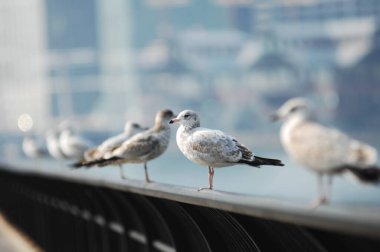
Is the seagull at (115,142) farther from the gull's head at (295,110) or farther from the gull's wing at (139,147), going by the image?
the gull's head at (295,110)

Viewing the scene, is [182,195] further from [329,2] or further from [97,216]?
[329,2]

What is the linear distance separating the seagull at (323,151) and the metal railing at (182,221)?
6.2 inches

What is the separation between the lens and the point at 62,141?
11602mm

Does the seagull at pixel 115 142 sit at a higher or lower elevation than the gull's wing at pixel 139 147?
lower

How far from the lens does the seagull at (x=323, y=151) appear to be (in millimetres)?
2945

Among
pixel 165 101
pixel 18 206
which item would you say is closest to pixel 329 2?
pixel 165 101

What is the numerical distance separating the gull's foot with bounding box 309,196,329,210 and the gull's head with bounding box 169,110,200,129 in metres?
1.72

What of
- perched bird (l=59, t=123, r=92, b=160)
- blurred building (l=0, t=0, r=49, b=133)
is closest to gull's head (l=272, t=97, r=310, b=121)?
perched bird (l=59, t=123, r=92, b=160)

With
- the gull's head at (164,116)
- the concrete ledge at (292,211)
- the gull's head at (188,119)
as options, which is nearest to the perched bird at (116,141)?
the gull's head at (164,116)

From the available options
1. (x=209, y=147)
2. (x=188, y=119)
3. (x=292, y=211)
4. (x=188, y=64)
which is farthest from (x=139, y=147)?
(x=188, y=64)

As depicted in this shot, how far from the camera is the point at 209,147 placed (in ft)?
14.8

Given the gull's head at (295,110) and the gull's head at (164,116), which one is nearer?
the gull's head at (295,110)

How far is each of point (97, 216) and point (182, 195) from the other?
3.22m

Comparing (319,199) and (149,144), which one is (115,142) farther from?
(319,199)
